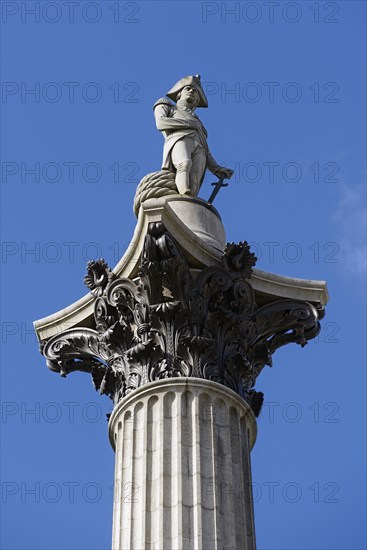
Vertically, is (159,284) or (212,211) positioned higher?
(212,211)

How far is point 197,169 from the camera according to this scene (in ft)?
96.7

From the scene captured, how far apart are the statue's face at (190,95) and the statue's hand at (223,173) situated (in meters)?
1.78

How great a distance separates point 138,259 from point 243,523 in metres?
5.49

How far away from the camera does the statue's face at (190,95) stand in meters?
31.1

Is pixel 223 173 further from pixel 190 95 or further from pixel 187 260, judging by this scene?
pixel 187 260

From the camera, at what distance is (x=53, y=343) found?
27.1 m

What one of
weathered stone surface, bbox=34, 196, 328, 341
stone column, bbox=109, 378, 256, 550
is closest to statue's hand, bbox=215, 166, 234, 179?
weathered stone surface, bbox=34, 196, 328, 341

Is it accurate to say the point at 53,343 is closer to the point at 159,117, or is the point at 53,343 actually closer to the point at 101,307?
the point at 101,307

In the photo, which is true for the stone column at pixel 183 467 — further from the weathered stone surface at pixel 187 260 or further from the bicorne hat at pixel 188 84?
the bicorne hat at pixel 188 84

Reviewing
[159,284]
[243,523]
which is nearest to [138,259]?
[159,284]

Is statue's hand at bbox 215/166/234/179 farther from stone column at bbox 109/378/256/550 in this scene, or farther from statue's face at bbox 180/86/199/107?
stone column at bbox 109/378/256/550

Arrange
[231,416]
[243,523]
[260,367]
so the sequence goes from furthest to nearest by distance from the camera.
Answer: [260,367] < [231,416] < [243,523]

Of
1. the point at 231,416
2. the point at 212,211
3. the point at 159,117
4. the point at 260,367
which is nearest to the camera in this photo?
the point at 231,416

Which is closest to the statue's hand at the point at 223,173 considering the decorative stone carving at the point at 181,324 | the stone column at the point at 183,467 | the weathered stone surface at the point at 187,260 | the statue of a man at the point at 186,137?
the statue of a man at the point at 186,137
